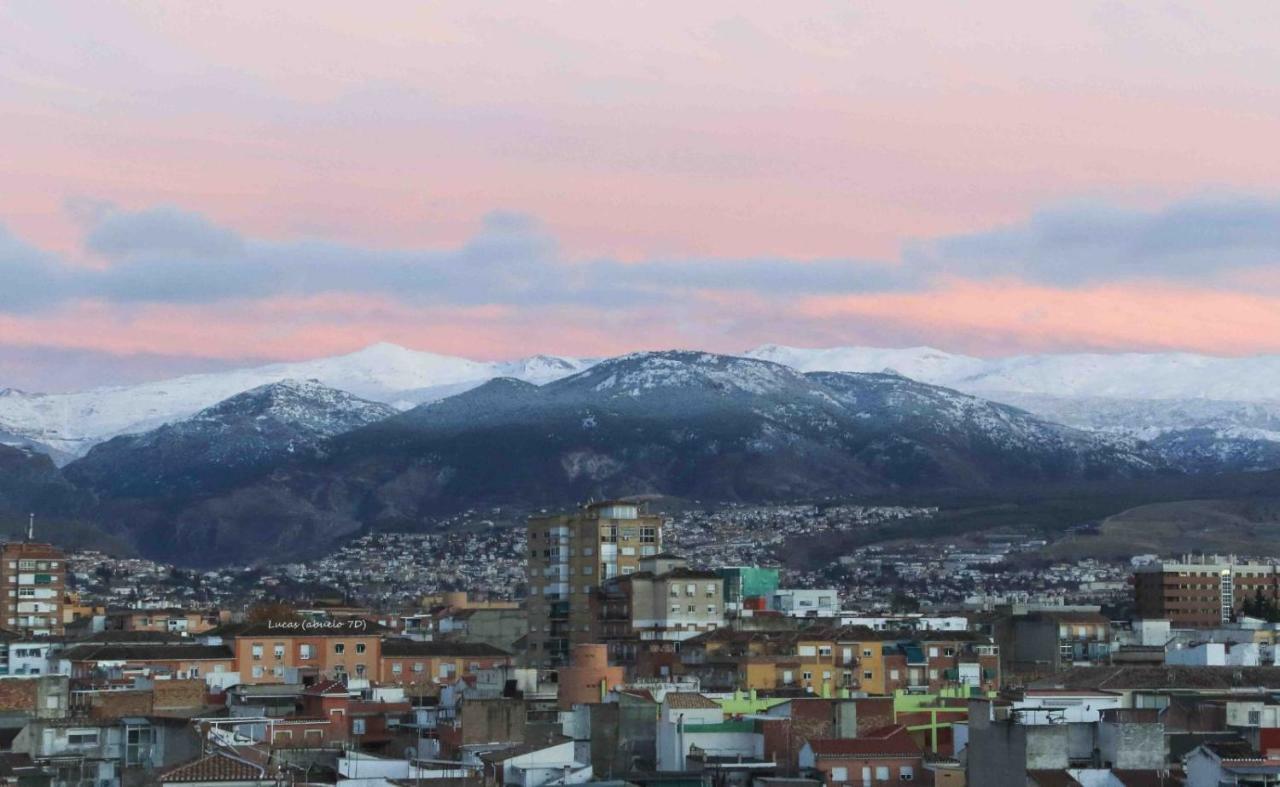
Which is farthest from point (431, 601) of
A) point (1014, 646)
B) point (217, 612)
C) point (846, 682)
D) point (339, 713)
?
point (339, 713)

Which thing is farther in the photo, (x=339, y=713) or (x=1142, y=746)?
(x=339, y=713)

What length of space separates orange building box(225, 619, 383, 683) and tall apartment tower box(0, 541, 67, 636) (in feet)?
140

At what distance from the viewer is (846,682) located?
100625mm

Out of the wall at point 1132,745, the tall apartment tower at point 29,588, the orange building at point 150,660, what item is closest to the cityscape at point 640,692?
the wall at point 1132,745

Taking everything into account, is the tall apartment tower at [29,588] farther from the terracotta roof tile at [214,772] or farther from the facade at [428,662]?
the terracotta roof tile at [214,772]

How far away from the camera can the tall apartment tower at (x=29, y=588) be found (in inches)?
6038

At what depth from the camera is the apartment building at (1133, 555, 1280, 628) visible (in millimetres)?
173750

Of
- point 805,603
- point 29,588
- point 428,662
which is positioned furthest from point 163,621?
point 428,662

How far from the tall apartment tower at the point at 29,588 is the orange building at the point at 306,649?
4258 centimetres

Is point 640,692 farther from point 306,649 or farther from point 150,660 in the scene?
point 306,649

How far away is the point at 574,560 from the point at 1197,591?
5939 centimetres

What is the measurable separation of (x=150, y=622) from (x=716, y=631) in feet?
154

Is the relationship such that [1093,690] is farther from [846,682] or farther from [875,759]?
[846,682]

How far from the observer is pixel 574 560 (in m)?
131
